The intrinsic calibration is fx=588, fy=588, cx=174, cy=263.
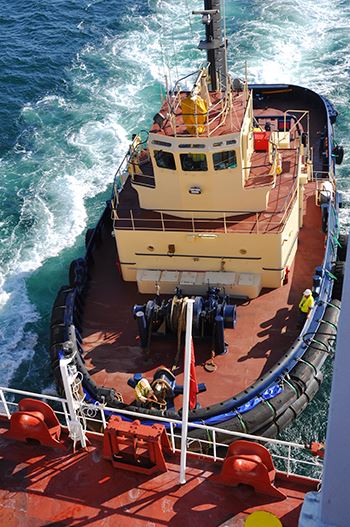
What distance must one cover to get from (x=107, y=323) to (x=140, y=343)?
1.22 meters

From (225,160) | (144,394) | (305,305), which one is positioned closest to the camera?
(144,394)

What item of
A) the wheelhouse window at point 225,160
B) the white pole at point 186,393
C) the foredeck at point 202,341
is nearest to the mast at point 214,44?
the wheelhouse window at point 225,160

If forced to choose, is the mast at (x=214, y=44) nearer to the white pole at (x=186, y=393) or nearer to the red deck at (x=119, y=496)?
the white pole at (x=186, y=393)

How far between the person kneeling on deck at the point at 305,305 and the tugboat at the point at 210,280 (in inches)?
1.3

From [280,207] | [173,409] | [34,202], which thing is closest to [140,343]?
[173,409]

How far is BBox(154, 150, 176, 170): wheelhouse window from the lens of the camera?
46.0 feet

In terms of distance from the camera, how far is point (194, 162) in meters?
14.0

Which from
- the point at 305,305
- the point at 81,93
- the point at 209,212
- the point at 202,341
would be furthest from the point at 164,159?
the point at 81,93

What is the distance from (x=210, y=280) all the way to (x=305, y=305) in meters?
2.38

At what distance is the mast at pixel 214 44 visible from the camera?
46.0ft

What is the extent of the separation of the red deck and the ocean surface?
21.6 feet

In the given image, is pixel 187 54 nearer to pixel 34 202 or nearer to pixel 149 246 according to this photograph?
pixel 34 202

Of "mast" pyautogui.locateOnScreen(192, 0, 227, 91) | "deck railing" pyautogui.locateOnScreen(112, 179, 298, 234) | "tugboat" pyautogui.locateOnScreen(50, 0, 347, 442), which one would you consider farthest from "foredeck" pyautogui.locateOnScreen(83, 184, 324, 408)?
"mast" pyautogui.locateOnScreen(192, 0, 227, 91)

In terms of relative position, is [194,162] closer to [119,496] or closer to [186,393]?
[186,393]
